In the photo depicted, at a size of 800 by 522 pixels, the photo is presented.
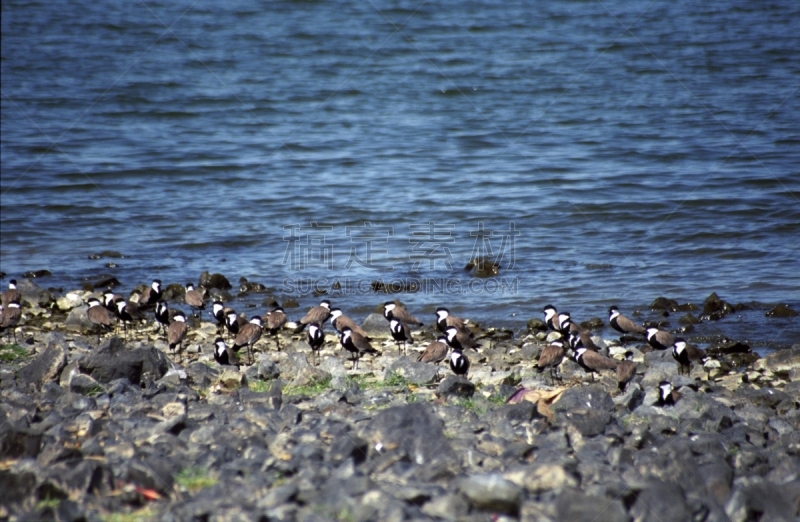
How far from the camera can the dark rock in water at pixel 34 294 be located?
448 inches

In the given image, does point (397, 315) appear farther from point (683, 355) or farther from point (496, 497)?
point (496, 497)

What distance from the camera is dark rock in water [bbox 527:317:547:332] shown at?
10047mm

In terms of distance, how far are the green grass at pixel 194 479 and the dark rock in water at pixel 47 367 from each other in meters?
2.99

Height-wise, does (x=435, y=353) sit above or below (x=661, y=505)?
below

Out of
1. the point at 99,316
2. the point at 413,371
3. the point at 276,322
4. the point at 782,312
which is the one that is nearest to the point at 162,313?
the point at 99,316

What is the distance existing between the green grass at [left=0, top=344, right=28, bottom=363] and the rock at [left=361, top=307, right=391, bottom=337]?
3.99 meters

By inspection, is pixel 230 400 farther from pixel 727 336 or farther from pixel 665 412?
pixel 727 336

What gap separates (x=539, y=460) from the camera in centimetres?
518

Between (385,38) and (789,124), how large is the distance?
57.7 ft

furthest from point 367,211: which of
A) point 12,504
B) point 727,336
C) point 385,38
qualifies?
point 385,38

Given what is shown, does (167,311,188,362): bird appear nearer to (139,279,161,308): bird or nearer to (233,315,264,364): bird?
(233,315,264,364): bird

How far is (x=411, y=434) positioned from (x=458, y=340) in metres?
3.63

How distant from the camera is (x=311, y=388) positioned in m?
7.39

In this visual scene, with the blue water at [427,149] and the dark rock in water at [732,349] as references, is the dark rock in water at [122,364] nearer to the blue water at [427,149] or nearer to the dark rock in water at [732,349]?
the blue water at [427,149]
